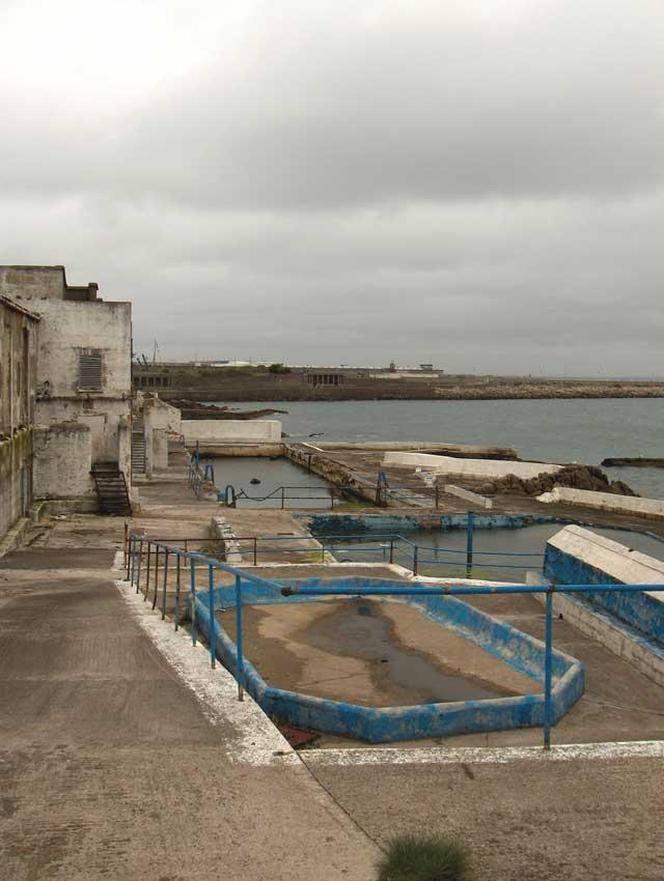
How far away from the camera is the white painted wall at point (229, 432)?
68.4m

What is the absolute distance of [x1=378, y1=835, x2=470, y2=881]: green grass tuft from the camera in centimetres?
423

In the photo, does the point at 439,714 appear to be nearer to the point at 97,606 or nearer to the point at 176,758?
the point at 176,758

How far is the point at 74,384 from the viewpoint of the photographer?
1042 inches

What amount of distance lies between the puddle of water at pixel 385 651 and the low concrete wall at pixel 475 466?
111 ft

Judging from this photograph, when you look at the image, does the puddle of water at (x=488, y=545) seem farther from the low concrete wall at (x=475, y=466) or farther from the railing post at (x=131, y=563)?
the railing post at (x=131, y=563)

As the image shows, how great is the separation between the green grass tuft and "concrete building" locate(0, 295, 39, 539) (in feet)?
52.0

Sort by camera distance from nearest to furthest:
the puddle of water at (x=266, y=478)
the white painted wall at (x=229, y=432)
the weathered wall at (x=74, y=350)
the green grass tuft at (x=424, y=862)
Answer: the green grass tuft at (x=424, y=862) → the weathered wall at (x=74, y=350) → the puddle of water at (x=266, y=478) → the white painted wall at (x=229, y=432)

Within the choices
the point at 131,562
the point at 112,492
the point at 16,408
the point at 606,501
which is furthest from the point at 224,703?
the point at 606,501

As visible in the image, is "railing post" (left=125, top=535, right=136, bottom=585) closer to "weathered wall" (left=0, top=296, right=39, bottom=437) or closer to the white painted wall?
"weathered wall" (left=0, top=296, right=39, bottom=437)

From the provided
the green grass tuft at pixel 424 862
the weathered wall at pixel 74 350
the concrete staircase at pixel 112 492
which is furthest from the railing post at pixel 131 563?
the weathered wall at pixel 74 350

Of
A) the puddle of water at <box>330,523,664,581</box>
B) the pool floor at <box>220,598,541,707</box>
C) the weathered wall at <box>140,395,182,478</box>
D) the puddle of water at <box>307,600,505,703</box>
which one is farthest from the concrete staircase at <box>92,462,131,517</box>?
the puddle of water at <box>307,600,505,703</box>

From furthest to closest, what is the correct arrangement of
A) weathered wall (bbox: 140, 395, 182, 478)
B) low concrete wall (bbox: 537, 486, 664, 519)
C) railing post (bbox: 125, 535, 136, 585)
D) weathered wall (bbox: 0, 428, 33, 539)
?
weathered wall (bbox: 140, 395, 182, 478)
low concrete wall (bbox: 537, 486, 664, 519)
weathered wall (bbox: 0, 428, 33, 539)
railing post (bbox: 125, 535, 136, 585)

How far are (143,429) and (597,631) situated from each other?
31101 mm

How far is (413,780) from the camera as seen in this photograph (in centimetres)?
541
